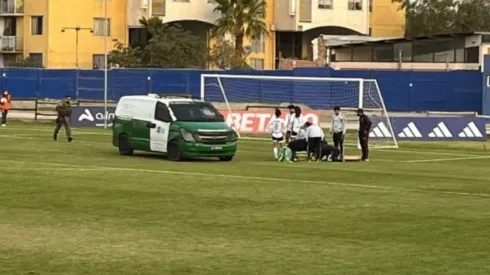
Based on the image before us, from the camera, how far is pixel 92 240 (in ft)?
53.2

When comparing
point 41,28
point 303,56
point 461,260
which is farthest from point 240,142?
point 303,56

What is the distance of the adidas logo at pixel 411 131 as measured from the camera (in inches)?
1933

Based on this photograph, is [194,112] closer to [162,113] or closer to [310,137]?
[162,113]

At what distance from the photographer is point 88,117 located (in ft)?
192

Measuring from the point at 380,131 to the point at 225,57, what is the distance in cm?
4330

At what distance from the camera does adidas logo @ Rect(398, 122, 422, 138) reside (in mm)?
49094

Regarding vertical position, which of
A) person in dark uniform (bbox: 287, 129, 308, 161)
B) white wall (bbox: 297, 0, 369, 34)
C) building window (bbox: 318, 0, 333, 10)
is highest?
building window (bbox: 318, 0, 333, 10)

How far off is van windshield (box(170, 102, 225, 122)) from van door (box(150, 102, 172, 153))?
0.28 meters

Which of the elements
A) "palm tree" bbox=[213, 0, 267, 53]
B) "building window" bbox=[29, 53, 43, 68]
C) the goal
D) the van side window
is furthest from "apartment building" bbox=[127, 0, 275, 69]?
the van side window

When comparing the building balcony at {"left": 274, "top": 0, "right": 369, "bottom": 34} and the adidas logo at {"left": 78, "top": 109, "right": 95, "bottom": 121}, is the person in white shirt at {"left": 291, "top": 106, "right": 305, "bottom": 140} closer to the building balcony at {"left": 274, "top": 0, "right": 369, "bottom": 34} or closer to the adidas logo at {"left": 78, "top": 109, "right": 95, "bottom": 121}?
the adidas logo at {"left": 78, "top": 109, "right": 95, "bottom": 121}

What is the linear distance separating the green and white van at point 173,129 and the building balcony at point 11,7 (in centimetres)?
5851

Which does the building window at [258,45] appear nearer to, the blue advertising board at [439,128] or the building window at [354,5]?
the building window at [354,5]

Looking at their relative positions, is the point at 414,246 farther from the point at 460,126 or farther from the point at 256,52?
the point at 256,52

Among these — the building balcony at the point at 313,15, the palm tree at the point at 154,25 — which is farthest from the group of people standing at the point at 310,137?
the building balcony at the point at 313,15
